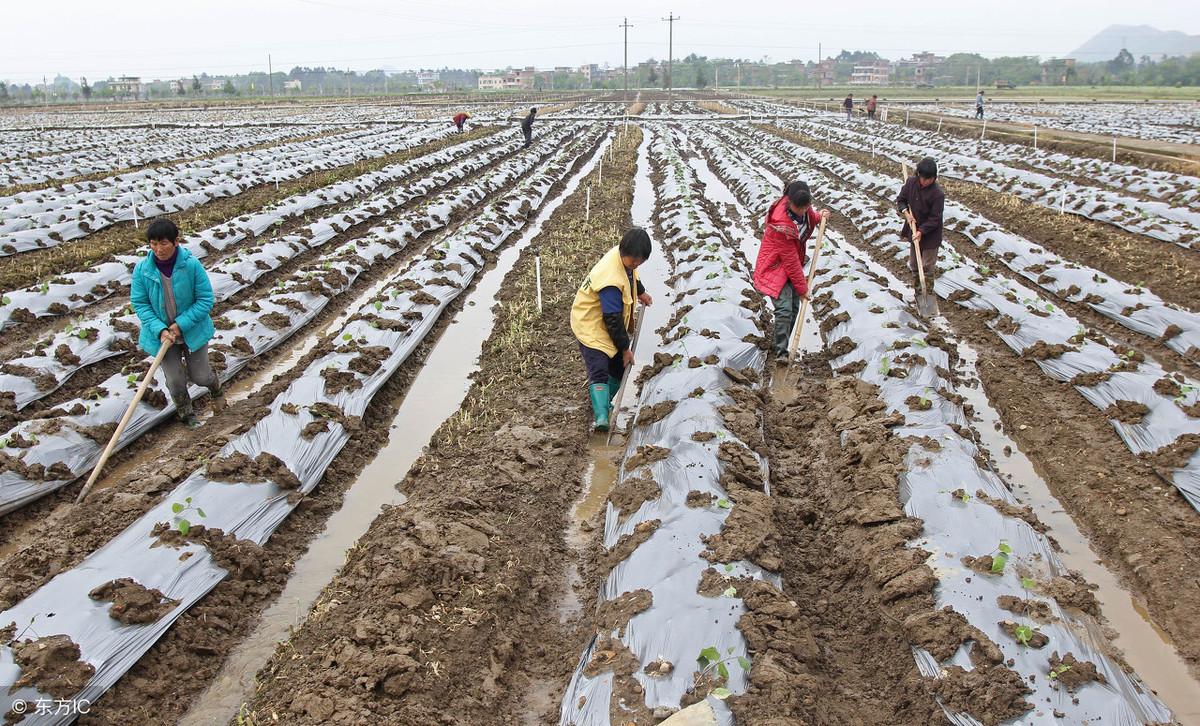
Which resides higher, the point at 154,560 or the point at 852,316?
the point at 852,316

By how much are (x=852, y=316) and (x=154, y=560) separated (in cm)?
666

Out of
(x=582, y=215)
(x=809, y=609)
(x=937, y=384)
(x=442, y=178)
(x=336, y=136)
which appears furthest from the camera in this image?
(x=336, y=136)

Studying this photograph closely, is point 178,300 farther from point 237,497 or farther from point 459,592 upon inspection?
point 459,592

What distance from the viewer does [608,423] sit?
646 centimetres

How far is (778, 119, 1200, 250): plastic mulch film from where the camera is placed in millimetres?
12023

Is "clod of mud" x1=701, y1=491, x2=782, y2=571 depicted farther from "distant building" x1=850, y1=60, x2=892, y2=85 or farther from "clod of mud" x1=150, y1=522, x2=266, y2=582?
"distant building" x1=850, y1=60, x2=892, y2=85

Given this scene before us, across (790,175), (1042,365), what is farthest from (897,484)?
(790,175)

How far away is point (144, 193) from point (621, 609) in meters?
16.8

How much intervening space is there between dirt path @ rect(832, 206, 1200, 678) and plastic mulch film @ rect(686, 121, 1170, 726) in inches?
23.3

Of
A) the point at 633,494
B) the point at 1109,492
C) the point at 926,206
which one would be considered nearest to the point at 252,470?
the point at 633,494

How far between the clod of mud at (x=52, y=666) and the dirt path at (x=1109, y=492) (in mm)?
5353

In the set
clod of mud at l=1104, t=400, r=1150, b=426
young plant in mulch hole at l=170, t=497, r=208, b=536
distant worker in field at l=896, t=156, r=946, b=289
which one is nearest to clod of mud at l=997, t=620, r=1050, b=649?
clod of mud at l=1104, t=400, r=1150, b=426

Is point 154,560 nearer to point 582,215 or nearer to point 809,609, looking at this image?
point 809,609

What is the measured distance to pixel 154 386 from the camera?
654 cm
